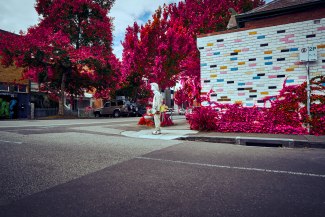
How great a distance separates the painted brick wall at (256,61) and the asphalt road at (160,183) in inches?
149

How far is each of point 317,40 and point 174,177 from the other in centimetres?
745

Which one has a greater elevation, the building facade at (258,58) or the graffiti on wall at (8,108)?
the building facade at (258,58)

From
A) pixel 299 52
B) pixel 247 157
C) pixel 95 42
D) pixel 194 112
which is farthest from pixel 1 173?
pixel 95 42

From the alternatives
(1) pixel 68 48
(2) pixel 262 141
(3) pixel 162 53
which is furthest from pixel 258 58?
(1) pixel 68 48

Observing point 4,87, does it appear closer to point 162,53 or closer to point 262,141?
point 162,53

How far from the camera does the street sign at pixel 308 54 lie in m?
6.97

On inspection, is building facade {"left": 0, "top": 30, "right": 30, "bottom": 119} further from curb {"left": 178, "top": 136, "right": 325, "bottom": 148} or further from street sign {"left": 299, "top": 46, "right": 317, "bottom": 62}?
street sign {"left": 299, "top": 46, "right": 317, "bottom": 62}

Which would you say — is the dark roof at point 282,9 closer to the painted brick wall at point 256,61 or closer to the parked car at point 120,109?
the painted brick wall at point 256,61

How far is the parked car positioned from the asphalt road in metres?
20.7

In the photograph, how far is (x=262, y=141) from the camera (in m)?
6.02

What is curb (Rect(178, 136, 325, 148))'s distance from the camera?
547cm

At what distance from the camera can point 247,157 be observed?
→ 14.2 feet

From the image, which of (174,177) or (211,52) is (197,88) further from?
(174,177)

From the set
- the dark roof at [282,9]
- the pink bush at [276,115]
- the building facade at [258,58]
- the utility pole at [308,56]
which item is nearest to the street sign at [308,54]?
the utility pole at [308,56]
